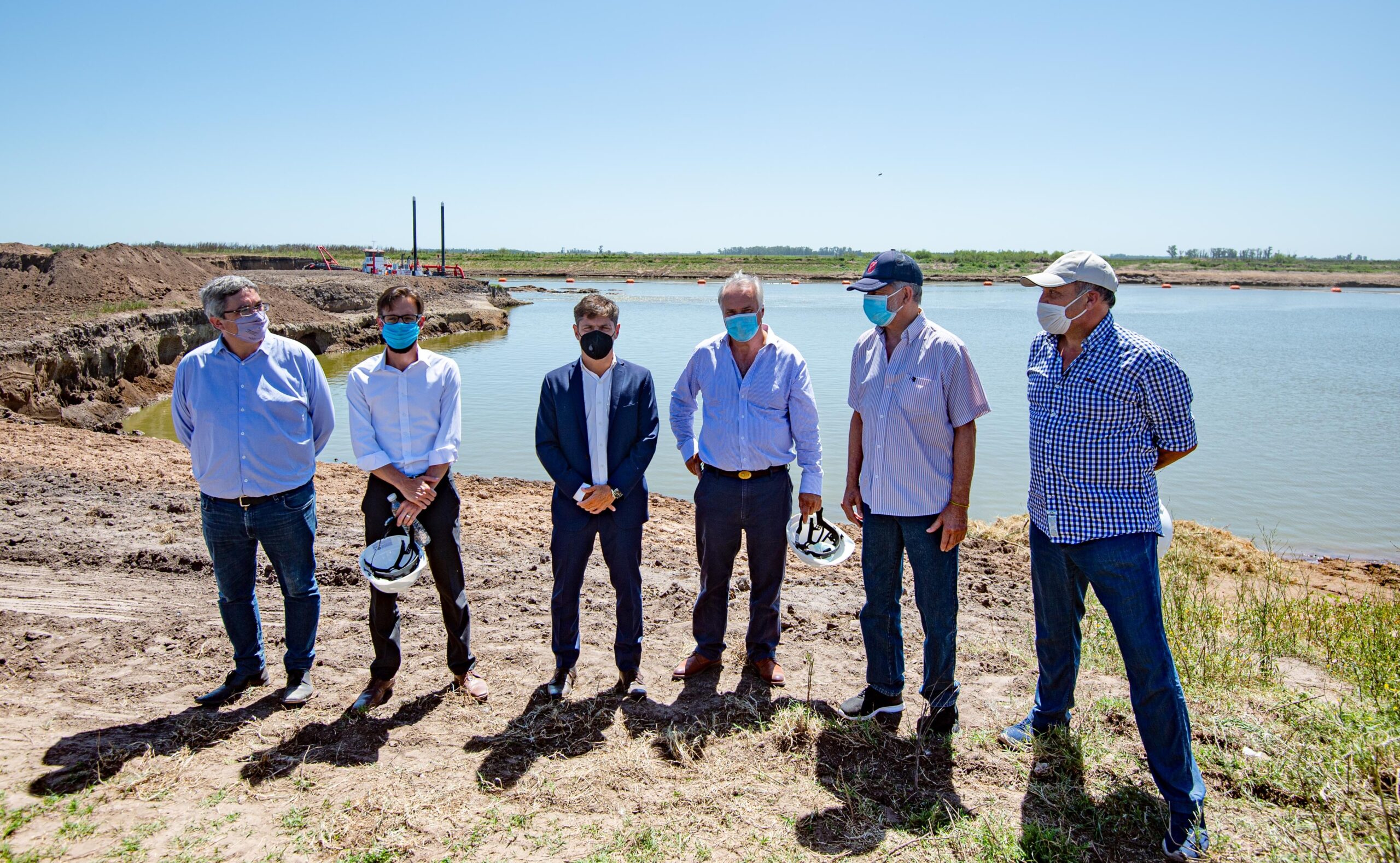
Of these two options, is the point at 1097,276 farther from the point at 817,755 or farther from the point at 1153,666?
the point at 817,755

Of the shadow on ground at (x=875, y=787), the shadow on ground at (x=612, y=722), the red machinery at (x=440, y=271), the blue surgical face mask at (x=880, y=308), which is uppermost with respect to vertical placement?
the red machinery at (x=440, y=271)

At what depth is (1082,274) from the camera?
300 cm

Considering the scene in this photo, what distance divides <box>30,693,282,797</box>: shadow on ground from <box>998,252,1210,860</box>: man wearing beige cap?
3495 millimetres

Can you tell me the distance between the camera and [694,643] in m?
4.73

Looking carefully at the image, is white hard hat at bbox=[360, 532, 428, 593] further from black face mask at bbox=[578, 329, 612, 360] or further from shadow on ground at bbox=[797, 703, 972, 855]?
shadow on ground at bbox=[797, 703, 972, 855]

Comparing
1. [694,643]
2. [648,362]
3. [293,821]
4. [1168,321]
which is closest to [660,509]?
[694,643]

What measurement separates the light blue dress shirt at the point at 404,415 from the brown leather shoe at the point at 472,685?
1.02 metres

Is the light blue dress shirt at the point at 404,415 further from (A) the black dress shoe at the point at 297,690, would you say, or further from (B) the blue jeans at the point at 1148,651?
(B) the blue jeans at the point at 1148,651

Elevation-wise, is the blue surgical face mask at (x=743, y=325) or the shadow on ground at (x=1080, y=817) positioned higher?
the blue surgical face mask at (x=743, y=325)

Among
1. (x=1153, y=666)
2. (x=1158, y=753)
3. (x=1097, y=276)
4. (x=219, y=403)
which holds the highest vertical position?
(x=1097, y=276)

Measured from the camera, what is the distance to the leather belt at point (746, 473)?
3.98 m

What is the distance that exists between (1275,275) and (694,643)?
91640 mm

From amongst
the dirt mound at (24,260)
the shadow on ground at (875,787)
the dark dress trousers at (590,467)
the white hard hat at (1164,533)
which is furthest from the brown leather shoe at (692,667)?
the dirt mound at (24,260)

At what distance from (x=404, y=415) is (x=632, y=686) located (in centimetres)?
165
